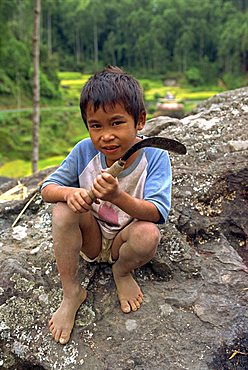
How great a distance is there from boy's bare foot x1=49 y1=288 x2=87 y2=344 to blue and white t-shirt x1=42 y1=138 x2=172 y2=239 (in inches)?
12.7

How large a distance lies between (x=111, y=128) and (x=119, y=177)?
0.27m

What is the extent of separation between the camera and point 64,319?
207cm

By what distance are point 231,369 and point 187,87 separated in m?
40.4

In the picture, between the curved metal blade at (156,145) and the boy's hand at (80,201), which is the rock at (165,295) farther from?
the curved metal blade at (156,145)

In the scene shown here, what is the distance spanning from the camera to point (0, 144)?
20.2 metres

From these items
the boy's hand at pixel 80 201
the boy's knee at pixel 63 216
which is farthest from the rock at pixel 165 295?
the boy's hand at pixel 80 201

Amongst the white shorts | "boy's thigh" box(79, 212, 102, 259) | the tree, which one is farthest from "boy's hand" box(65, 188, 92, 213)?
the tree

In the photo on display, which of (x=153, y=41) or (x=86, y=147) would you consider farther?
(x=153, y=41)

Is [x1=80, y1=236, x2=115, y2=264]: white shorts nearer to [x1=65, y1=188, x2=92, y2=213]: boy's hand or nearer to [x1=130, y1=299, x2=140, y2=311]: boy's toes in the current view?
[x1=130, y1=299, x2=140, y2=311]: boy's toes

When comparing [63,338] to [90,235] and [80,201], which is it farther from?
[80,201]

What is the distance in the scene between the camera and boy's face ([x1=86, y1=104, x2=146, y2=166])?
6.25 ft

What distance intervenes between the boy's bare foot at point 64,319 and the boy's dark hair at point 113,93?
790mm

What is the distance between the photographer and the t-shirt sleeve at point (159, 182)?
2.00 metres

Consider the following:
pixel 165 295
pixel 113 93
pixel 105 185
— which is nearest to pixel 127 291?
pixel 165 295
